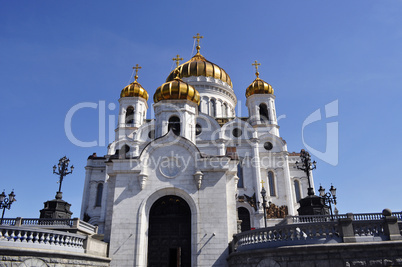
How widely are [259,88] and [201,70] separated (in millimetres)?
8118

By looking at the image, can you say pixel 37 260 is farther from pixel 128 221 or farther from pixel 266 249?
pixel 266 249

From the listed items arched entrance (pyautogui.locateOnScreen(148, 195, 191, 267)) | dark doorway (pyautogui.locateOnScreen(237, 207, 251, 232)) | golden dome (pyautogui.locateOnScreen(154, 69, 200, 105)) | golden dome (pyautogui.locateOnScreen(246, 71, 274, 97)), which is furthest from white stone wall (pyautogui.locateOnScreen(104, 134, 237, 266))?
golden dome (pyautogui.locateOnScreen(246, 71, 274, 97))

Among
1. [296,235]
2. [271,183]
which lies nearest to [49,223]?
[296,235]

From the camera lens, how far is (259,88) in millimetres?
38000

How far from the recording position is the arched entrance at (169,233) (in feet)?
48.0

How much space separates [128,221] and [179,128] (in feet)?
22.1

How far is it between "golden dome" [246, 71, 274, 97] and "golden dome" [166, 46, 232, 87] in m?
5.09

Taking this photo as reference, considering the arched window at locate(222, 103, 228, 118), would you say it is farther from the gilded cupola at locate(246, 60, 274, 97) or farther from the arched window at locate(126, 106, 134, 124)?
the arched window at locate(126, 106, 134, 124)

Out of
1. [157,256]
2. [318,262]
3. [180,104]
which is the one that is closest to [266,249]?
[318,262]

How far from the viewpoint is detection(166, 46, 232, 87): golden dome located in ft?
133

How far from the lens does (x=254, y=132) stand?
113 feet

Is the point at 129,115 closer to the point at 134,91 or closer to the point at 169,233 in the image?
the point at 134,91

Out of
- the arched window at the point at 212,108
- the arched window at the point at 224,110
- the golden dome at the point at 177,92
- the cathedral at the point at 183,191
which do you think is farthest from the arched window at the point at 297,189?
the golden dome at the point at 177,92

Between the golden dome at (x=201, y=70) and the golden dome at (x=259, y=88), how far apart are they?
16.7 ft
